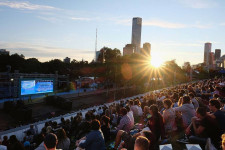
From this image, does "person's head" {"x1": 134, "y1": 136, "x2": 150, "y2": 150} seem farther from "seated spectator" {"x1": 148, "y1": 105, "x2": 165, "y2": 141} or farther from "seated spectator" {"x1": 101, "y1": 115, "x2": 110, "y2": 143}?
"seated spectator" {"x1": 101, "y1": 115, "x2": 110, "y2": 143}

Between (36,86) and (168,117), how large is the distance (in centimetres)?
2537

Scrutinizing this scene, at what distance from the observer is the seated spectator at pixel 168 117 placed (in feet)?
23.2

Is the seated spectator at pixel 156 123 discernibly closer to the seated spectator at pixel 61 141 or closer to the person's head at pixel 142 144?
the seated spectator at pixel 61 141

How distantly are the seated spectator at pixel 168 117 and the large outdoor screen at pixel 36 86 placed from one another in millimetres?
23806

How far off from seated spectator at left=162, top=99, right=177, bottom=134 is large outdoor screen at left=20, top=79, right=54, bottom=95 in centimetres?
2381

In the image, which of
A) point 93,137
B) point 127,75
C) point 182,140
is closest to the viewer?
point 93,137

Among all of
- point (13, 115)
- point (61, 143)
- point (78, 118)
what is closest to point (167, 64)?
point (13, 115)

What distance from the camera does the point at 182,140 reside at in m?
6.55

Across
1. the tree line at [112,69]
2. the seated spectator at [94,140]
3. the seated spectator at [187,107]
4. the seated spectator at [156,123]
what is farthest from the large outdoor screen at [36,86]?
the seated spectator at [156,123]

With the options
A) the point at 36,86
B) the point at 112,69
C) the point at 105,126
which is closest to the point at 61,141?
the point at 105,126

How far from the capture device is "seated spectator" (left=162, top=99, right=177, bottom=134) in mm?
7077

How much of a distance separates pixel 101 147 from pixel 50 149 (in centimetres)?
186

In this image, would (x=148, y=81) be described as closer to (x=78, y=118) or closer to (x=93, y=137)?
(x=78, y=118)

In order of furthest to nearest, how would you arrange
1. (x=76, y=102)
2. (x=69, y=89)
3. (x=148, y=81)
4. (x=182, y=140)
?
1. (x=148, y=81)
2. (x=69, y=89)
3. (x=76, y=102)
4. (x=182, y=140)
